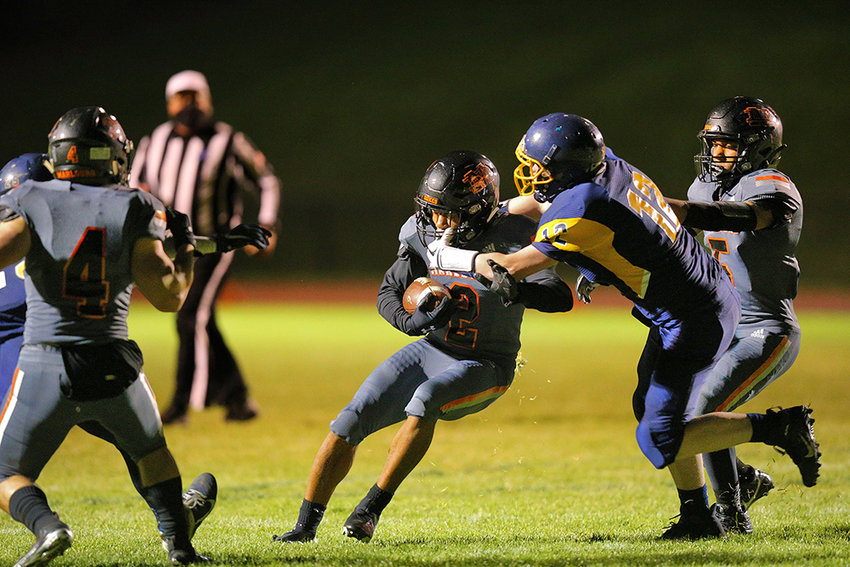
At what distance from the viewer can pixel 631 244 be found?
3.46 metres

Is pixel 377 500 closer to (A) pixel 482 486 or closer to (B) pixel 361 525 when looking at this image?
(B) pixel 361 525

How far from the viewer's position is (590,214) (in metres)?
3.39

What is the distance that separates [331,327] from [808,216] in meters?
11.7

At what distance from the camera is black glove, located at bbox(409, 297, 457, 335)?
11.8 ft

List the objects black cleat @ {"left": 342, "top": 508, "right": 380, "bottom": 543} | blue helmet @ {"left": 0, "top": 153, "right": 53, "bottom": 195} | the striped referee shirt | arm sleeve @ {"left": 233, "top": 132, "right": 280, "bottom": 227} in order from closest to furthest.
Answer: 1. black cleat @ {"left": 342, "top": 508, "right": 380, "bottom": 543}
2. blue helmet @ {"left": 0, "top": 153, "right": 53, "bottom": 195}
3. the striped referee shirt
4. arm sleeve @ {"left": 233, "top": 132, "right": 280, "bottom": 227}

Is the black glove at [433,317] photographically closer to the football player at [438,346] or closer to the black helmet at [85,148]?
the football player at [438,346]

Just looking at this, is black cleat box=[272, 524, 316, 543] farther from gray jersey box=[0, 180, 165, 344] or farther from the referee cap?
the referee cap

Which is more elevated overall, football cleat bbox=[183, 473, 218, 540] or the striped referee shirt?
the striped referee shirt

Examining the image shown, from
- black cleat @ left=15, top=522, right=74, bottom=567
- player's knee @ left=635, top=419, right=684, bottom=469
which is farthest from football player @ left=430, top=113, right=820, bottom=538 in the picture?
black cleat @ left=15, top=522, right=74, bottom=567

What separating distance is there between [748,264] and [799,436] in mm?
779

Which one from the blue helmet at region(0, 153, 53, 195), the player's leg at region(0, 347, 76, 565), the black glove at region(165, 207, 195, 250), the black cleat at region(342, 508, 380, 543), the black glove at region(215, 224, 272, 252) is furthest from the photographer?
→ the blue helmet at region(0, 153, 53, 195)

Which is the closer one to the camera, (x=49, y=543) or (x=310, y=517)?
(x=49, y=543)

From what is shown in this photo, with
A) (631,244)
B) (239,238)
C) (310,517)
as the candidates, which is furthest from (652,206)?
(310,517)

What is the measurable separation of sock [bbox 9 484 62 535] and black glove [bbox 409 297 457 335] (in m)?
1.40
